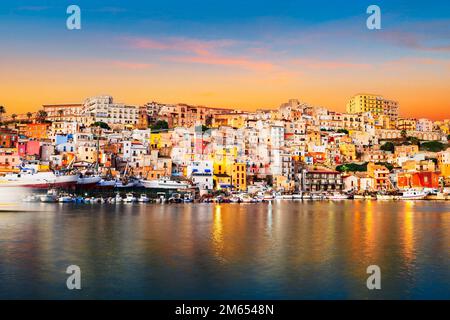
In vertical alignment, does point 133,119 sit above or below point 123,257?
above

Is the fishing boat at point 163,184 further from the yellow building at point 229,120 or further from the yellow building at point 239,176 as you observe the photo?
the yellow building at point 229,120

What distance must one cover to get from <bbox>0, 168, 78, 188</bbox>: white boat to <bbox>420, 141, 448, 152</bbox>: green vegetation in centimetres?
5267

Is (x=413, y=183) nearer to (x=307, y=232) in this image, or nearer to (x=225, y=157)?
(x=225, y=157)

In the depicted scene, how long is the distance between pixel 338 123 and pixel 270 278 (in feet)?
251

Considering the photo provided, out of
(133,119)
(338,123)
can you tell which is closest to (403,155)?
(338,123)

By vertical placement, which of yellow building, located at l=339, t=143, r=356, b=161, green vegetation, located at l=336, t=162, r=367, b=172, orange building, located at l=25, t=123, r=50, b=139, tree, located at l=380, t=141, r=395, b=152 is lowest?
green vegetation, located at l=336, t=162, r=367, b=172

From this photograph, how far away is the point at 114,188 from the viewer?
1890 inches

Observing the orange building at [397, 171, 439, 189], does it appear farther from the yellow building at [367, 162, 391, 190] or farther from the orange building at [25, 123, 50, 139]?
the orange building at [25, 123, 50, 139]

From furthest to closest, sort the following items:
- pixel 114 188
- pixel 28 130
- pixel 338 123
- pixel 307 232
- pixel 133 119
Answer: pixel 338 123 < pixel 133 119 < pixel 28 130 < pixel 114 188 < pixel 307 232

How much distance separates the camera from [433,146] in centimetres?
7669

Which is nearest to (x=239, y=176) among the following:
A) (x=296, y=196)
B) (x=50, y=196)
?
(x=296, y=196)

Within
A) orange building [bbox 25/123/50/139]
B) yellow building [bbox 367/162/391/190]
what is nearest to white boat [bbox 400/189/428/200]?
yellow building [bbox 367/162/391/190]

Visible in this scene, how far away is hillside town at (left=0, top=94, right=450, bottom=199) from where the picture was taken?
52.9 meters

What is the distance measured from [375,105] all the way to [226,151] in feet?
159
